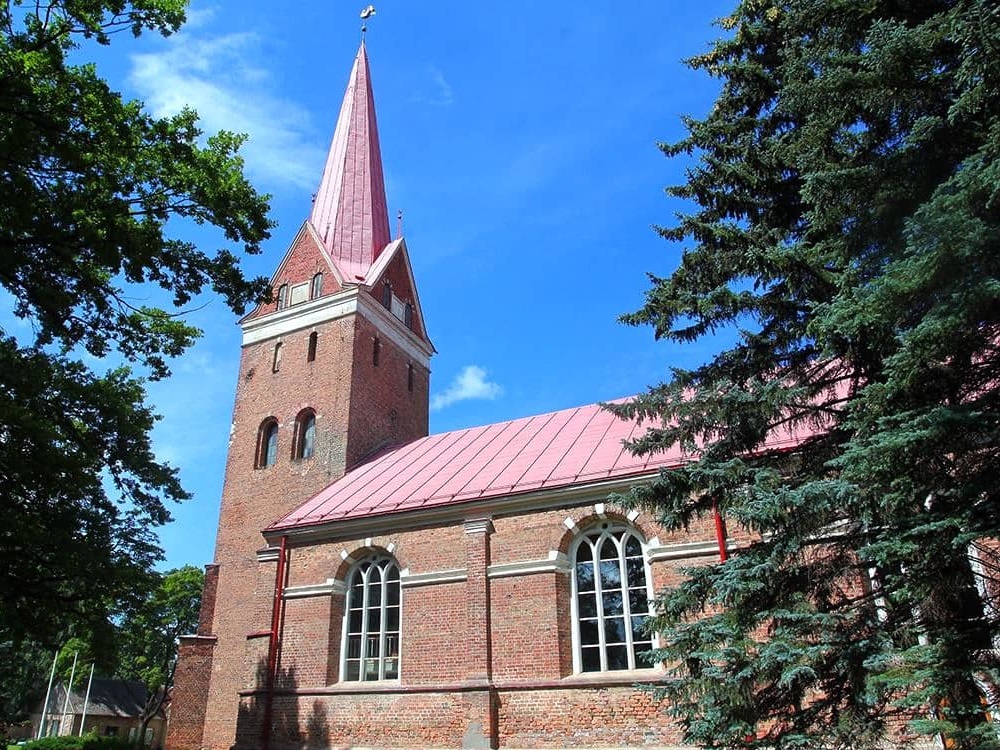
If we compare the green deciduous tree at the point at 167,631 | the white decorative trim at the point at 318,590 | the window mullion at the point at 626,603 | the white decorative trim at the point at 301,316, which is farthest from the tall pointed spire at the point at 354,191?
the green deciduous tree at the point at 167,631

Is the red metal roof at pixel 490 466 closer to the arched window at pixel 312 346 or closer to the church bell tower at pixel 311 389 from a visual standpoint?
the church bell tower at pixel 311 389

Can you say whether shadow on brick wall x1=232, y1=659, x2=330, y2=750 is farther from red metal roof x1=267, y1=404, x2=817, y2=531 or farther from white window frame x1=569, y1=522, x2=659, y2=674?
white window frame x1=569, y1=522, x2=659, y2=674

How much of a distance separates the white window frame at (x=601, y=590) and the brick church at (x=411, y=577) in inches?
1.4

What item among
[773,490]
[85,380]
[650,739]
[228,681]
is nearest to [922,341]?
[773,490]

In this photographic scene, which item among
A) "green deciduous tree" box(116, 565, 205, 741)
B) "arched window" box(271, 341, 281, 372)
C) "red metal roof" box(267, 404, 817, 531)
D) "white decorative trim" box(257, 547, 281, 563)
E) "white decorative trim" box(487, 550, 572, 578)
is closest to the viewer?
"white decorative trim" box(487, 550, 572, 578)

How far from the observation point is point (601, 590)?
1419cm

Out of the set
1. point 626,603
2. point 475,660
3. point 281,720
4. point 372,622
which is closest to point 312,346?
point 372,622

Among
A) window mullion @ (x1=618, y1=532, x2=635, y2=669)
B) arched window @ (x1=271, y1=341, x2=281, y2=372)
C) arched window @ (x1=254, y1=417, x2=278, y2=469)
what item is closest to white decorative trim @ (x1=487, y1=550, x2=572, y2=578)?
window mullion @ (x1=618, y1=532, x2=635, y2=669)

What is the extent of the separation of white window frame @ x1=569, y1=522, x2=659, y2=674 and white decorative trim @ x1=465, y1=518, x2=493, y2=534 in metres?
1.76

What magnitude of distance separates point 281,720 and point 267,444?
921 centimetres

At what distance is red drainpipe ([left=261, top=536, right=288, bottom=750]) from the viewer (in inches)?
631

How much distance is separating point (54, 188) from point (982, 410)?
10.9m

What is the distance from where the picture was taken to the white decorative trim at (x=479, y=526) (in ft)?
50.3

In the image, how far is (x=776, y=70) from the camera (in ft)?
30.0
